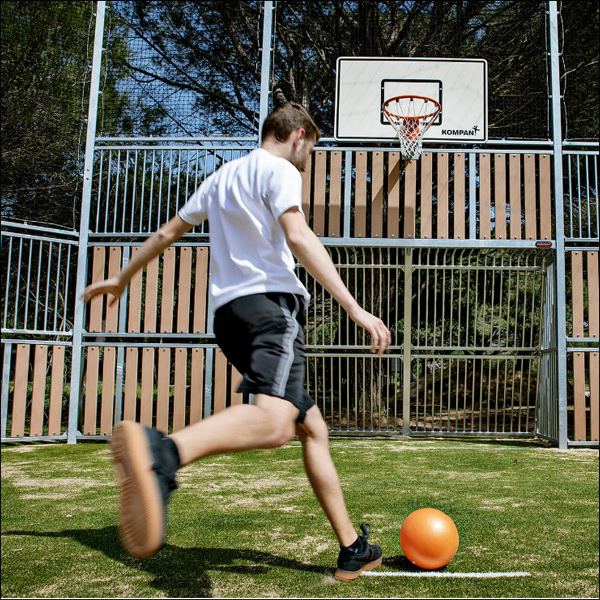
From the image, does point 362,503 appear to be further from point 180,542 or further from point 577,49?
point 577,49

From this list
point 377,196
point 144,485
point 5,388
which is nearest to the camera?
point 144,485

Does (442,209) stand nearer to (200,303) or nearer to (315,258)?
(200,303)

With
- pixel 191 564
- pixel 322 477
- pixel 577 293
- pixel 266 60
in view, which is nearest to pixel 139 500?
pixel 322 477

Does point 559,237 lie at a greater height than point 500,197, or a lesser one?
lesser

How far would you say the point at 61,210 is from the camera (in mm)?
12391

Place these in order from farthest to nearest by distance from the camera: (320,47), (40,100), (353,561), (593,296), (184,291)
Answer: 1. (40,100)
2. (320,47)
3. (184,291)
4. (593,296)
5. (353,561)

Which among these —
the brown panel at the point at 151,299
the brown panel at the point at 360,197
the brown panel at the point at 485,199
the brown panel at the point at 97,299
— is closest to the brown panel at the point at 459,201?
the brown panel at the point at 485,199

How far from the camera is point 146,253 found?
2641 millimetres

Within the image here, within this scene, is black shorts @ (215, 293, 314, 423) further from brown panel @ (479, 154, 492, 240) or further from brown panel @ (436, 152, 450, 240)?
brown panel @ (479, 154, 492, 240)

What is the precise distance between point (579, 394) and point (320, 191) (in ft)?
13.9

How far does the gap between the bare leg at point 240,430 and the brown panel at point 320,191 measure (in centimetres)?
637

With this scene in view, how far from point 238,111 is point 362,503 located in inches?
408

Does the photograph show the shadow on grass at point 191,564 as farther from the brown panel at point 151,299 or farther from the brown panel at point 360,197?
the brown panel at point 360,197

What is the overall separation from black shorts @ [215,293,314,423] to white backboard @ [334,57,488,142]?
674 cm
